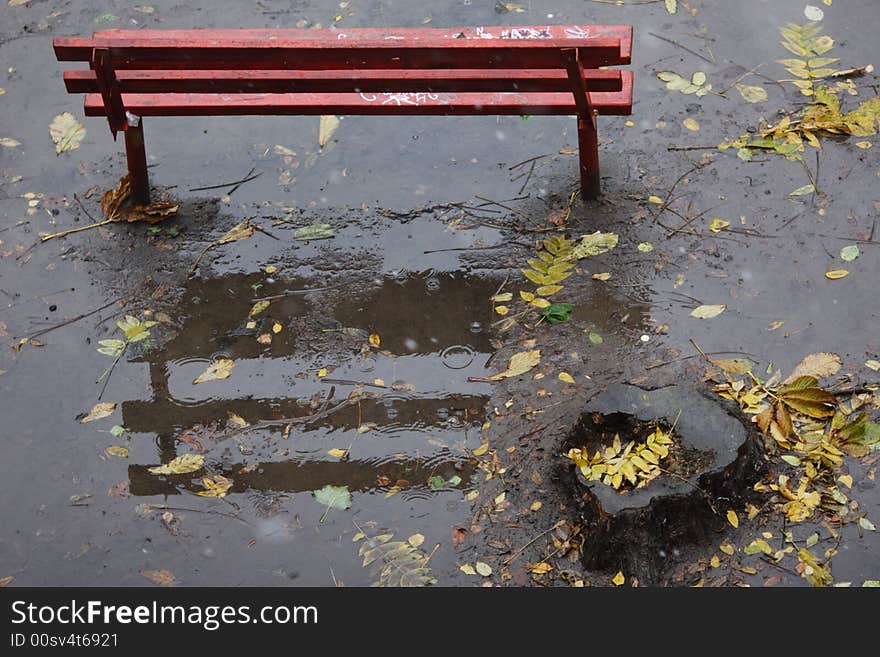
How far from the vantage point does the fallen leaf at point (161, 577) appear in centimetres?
426

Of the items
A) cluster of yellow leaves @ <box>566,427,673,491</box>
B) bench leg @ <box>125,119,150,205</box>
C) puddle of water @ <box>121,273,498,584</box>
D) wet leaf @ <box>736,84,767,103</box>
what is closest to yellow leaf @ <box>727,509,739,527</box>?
cluster of yellow leaves @ <box>566,427,673,491</box>

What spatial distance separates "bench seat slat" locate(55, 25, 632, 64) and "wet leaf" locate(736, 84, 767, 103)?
1.16 m

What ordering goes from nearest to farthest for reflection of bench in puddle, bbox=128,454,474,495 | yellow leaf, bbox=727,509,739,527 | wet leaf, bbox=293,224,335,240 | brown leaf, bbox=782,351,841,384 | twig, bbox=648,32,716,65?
yellow leaf, bbox=727,509,739,527, reflection of bench in puddle, bbox=128,454,474,495, brown leaf, bbox=782,351,841,384, wet leaf, bbox=293,224,335,240, twig, bbox=648,32,716,65

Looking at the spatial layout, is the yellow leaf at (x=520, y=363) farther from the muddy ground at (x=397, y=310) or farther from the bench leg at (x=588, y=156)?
the bench leg at (x=588, y=156)

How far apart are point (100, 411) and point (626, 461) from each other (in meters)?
2.31

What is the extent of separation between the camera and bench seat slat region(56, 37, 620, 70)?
4.77 meters

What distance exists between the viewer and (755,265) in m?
5.17

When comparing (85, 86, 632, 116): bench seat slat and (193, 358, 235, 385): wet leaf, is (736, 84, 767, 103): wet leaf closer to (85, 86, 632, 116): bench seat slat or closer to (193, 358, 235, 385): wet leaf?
(85, 86, 632, 116): bench seat slat

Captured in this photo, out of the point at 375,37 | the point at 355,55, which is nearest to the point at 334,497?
the point at 355,55

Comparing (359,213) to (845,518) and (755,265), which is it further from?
(845,518)

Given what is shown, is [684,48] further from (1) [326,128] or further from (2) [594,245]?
(1) [326,128]

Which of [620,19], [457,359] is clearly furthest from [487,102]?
[620,19]

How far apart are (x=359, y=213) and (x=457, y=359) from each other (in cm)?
109

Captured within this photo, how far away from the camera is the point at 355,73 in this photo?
16.1 ft
